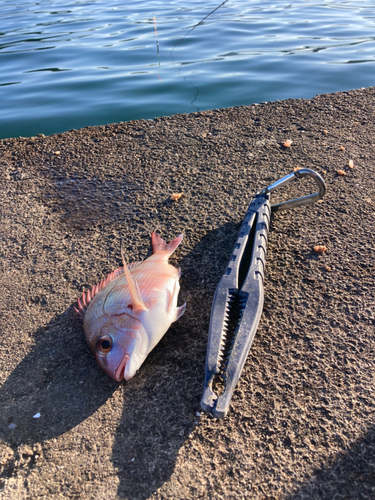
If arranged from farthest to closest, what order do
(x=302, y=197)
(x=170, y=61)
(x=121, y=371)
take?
(x=170, y=61), (x=302, y=197), (x=121, y=371)

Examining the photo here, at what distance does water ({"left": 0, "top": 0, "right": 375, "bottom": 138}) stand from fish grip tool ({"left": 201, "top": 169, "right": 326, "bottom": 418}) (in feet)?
12.4

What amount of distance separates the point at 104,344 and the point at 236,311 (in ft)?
2.28

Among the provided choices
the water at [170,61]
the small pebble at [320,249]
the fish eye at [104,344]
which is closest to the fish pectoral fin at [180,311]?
the fish eye at [104,344]

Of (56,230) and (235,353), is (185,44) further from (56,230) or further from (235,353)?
(235,353)

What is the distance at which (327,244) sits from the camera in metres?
2.56

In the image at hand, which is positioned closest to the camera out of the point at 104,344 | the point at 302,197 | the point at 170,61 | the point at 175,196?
the point at 104,344

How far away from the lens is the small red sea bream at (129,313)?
6.18ft

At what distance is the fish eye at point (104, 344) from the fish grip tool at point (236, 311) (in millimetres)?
511

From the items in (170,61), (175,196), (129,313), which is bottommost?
(129,313)

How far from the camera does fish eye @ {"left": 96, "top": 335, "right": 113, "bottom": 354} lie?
1.92 meters

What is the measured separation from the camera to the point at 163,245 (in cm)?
255

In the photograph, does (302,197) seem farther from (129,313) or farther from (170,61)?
(170,61)

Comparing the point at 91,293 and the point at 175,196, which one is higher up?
the point at 175,196

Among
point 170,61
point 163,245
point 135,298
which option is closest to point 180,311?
point 135,298
